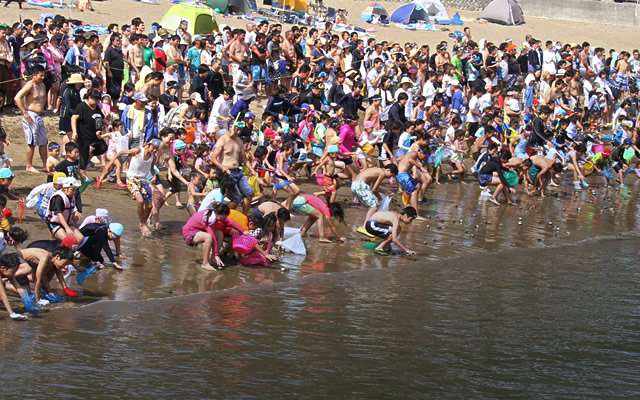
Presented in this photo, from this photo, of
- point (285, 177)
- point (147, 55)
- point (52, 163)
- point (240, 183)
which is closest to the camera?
point (52, 163)

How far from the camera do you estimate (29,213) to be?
528 inches

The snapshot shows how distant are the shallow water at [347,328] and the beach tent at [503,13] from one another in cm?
2667

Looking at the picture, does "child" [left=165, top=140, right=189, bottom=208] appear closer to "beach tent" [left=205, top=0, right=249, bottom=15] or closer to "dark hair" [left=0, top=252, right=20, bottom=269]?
"dark hair" [left=0, top=252, right=20, bottom=269]

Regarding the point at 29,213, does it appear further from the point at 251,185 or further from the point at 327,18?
the point at 327,18

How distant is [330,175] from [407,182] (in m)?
1.32

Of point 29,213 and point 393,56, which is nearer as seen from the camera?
point 29,213

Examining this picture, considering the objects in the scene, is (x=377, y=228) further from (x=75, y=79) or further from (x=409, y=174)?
(x=75, y=79)

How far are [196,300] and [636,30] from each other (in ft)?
116

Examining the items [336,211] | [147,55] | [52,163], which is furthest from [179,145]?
[147,55]

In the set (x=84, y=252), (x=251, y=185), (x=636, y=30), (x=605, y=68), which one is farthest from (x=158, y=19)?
(x=636, y=30)

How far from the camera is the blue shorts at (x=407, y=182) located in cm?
1596

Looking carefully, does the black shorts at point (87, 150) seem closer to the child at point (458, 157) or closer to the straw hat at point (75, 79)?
the straw hat at point (75, 79)

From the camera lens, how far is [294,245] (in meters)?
13.3

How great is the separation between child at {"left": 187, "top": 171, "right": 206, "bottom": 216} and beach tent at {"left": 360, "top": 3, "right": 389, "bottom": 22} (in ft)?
77.9
